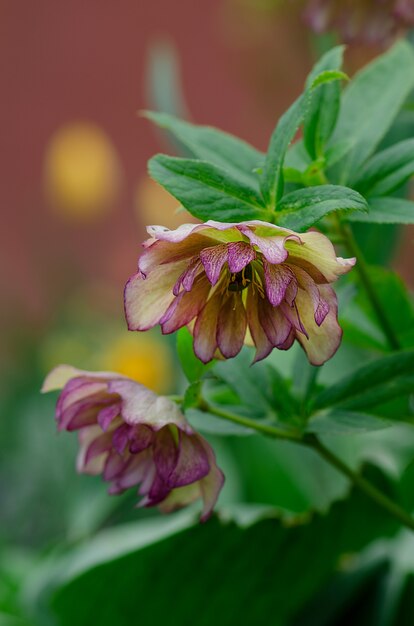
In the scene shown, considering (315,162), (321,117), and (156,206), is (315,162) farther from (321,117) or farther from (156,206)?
(156,206)

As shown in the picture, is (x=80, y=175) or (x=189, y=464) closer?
(x=189, y=464)

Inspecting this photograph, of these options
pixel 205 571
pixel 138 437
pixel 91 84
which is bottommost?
pixel 205 571

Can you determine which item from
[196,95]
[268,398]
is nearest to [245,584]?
[268,398]

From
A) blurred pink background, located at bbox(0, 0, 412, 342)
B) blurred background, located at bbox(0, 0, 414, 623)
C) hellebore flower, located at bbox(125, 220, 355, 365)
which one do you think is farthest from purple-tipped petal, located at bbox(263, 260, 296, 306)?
blurred pink background, located at bbox(0, 0, 412, 342)

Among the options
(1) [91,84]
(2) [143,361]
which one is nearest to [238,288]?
(2) [143,361]

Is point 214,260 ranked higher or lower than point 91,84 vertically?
lower

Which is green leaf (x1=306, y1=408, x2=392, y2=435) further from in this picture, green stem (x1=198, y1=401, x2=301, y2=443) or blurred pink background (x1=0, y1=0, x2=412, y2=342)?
blurred pink background (x1=0, y1=0, x2=412, y2=342)

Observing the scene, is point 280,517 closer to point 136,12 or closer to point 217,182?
point 217,182
